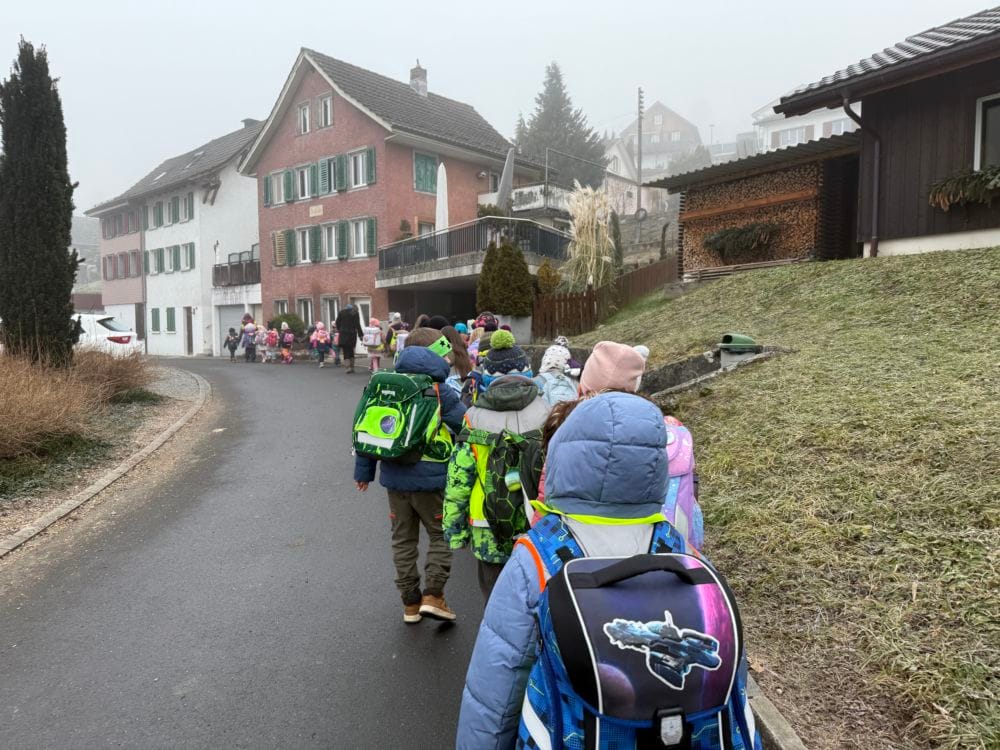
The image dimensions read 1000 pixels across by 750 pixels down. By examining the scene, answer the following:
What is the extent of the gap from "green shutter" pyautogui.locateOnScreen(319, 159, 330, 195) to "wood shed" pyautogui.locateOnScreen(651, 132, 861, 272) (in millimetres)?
19155

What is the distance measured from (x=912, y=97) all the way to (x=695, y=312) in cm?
520

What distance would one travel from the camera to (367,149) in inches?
1102

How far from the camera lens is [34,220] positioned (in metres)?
10.8

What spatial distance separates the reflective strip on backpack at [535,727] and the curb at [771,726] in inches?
Result: 57.9

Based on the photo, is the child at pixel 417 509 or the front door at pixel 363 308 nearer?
the child at pixel 417 509

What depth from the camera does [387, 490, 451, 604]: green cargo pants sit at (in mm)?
4105

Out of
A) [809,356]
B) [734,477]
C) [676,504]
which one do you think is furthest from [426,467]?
[809,356]

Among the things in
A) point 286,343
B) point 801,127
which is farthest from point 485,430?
point 801,127

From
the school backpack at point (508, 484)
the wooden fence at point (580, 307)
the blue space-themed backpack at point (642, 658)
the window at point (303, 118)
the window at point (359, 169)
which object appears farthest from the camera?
the window at point (303, 118)

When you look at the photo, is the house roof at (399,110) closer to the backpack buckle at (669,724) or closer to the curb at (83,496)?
the curb at (83,496)

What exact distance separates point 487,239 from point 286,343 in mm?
9329

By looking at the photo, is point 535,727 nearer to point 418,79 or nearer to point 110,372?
point 110,372

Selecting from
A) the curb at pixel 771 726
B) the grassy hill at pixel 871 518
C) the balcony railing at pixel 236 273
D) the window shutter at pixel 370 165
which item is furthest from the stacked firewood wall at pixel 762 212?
the balcony railing at pixel 236 273

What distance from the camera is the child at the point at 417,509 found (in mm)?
4059
